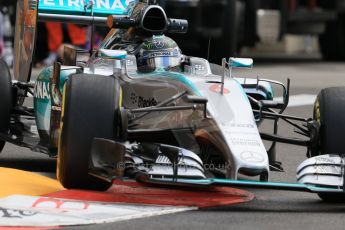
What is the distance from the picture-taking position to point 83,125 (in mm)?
7809

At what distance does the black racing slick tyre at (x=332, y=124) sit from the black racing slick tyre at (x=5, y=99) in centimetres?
249

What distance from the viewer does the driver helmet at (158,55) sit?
9148 mm

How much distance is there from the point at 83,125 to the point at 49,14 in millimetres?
3213

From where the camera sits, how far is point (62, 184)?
7.97 metres

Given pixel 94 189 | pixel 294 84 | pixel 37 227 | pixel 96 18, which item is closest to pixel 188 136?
pixel 94 189

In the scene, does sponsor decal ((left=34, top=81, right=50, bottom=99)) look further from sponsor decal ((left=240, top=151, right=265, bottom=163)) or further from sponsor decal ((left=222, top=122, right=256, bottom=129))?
sponsor decal ((left=240, top=151, right=265, bottom=163))

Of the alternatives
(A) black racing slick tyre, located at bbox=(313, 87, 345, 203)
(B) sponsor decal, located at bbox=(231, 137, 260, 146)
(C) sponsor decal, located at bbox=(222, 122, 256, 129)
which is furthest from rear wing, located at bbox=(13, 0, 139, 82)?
(B) sponsor decal, located at bbox=(231, 137, 260, 146)

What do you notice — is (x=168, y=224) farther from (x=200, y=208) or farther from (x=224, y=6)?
(x=224, y=6)

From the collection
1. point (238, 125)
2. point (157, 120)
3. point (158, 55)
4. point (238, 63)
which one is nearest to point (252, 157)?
point (238, 125)

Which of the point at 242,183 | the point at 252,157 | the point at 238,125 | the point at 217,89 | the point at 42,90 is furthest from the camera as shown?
the point at 42,90

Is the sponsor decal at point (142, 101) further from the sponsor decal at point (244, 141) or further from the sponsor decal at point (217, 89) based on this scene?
the sponsor decal at point (244, 141)

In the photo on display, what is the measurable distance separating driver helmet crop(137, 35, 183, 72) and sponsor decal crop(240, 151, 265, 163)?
1.66 m

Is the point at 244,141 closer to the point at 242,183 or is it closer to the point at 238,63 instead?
the point at 242,183

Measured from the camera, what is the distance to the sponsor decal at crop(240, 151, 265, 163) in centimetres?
761
